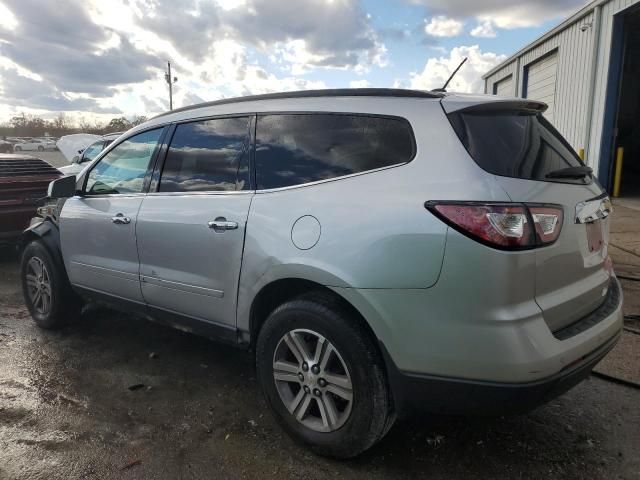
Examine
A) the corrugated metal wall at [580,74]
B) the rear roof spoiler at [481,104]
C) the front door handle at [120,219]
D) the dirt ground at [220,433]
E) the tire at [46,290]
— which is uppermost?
the corrugated metal wall at [580,74]

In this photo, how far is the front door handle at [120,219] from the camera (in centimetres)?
349

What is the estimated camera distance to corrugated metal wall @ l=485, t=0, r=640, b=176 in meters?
10.7

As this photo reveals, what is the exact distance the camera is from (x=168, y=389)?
3.37m

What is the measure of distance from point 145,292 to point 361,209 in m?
1.86

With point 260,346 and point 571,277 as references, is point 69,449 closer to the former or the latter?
point 260,346

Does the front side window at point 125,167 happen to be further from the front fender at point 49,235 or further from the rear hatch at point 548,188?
the rear hatch at point 548,188

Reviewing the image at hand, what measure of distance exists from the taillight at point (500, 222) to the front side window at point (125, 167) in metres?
2.28

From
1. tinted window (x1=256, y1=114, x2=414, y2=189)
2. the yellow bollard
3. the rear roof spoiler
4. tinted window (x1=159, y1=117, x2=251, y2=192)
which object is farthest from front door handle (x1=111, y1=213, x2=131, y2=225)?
the yellow bollard

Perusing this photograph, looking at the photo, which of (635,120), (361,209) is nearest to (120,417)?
(361,209)

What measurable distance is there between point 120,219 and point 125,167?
46cm

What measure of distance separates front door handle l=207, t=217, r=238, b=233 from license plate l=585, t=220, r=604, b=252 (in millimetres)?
1765

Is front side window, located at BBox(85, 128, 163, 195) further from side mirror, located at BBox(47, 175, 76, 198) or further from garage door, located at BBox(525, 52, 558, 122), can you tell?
garage door, located at BBox(525, 52, 558, 122)

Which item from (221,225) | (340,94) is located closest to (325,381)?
(221,225)

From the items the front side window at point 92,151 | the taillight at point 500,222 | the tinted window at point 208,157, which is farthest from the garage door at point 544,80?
the taillight at point 500,222
